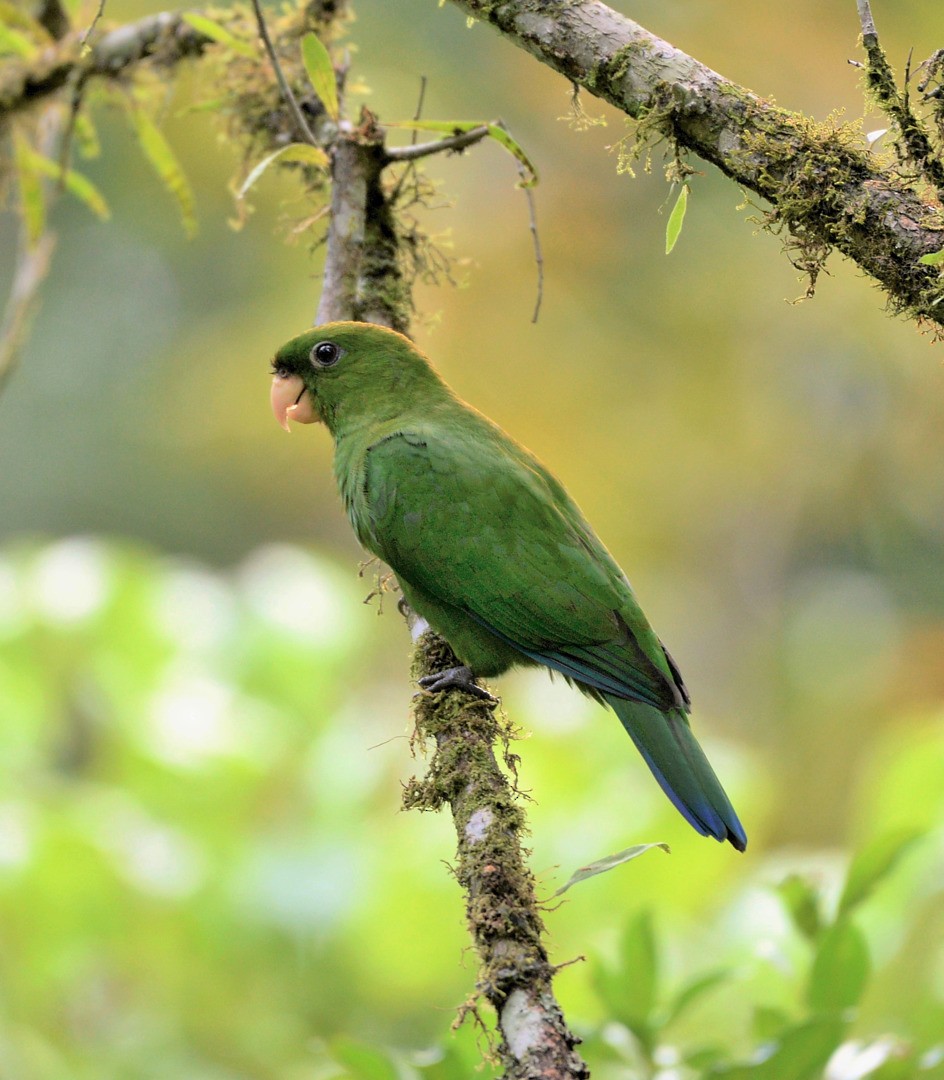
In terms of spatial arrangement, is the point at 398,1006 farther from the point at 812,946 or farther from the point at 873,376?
the point at 873,376

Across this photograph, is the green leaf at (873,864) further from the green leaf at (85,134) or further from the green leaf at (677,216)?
Result: the green leaf at (85,134)

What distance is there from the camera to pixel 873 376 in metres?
8.67

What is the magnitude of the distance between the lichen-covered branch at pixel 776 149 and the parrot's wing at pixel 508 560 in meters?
1.13

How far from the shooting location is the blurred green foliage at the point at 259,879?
356cm

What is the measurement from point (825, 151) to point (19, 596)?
11.6ft

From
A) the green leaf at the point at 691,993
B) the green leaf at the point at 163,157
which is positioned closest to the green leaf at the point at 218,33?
the green leaf at the point at 163,157

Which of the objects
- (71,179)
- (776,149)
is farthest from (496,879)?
(71,179)

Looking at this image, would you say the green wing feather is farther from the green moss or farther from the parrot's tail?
the green moss

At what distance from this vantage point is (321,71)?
2.83 meters

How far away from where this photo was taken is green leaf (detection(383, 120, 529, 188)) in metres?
2.79

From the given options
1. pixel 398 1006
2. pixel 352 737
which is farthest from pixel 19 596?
pixel 398 1006

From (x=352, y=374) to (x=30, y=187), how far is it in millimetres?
1272

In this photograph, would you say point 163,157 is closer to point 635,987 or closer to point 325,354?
point 325,354

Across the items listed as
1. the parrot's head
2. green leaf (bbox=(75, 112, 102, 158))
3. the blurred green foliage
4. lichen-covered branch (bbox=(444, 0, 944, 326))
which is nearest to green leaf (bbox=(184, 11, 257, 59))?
green leaf (bbox=(75, 112, 102, 158))
